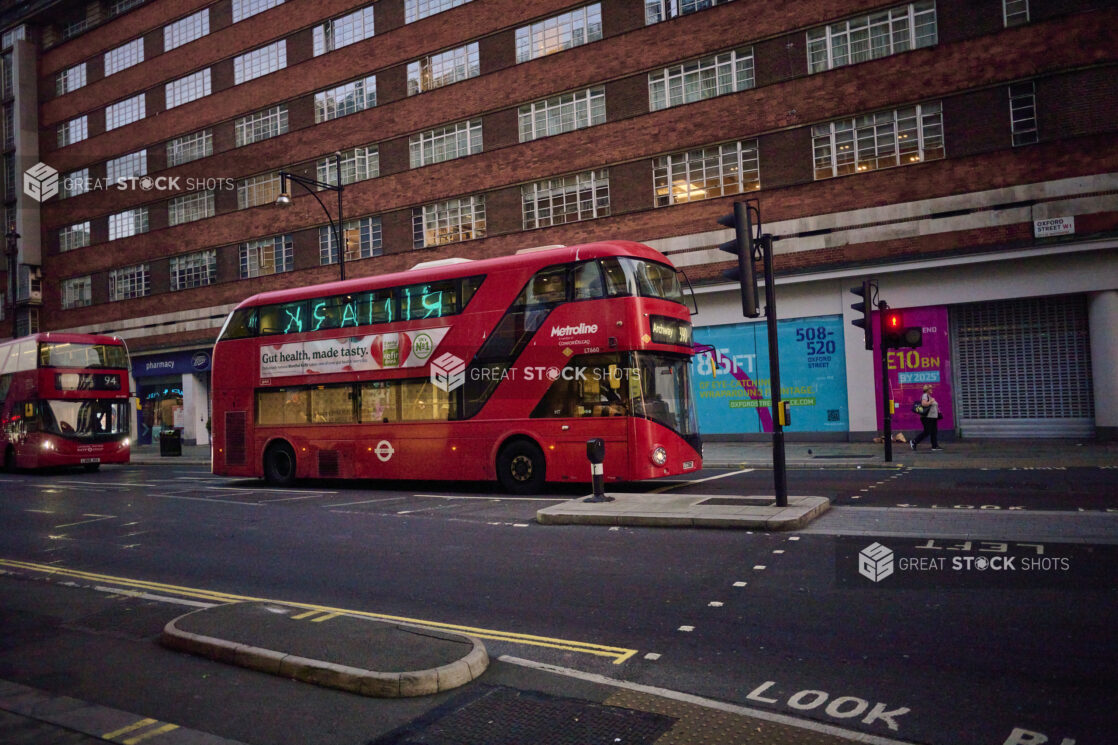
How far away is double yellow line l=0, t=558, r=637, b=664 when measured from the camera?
5.20 meters

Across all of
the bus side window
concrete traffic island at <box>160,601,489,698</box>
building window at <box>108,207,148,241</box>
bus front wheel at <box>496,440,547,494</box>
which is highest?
building window at <box>108,207,148,241</box>

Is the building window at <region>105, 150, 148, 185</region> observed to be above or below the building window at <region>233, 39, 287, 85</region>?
below

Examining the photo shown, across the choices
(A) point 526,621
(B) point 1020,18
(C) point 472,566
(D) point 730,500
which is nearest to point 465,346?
(D) point 730,500

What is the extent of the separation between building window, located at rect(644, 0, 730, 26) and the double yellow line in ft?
75.0

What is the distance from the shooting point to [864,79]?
71.7 ft

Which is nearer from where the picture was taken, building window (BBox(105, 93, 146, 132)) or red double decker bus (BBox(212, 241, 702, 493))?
red double decker bus (BBox(212, 241, 702, 493))

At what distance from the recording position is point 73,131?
4181cm

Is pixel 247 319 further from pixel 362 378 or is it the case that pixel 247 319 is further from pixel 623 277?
pixel 623 277

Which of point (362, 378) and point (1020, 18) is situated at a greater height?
point (1020, 18)

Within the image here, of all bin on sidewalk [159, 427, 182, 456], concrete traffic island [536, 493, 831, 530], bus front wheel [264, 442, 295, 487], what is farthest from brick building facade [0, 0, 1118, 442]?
concrete traffic island [536, 493, 831, 530]

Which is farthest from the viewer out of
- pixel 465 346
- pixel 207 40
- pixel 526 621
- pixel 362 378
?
pixel 207 40

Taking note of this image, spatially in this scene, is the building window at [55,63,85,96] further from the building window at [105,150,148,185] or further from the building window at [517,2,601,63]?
the building window at [517,2,601,63]

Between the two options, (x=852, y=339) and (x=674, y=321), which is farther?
(x=852, y=339)

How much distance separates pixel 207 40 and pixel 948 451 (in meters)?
36.1
